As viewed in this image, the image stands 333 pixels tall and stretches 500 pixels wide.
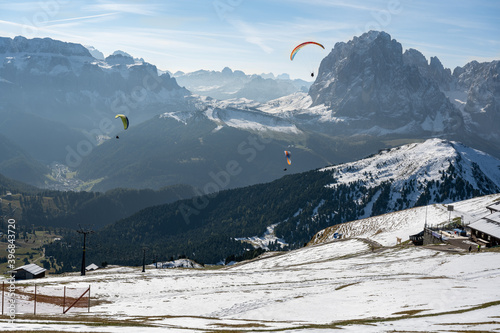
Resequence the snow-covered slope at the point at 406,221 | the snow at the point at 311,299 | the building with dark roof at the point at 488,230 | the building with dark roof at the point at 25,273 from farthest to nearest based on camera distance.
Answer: the snow-covered slope at the point at 406,221, the building with dark roof at the point at 25,273, the building with dark roof at the point at 488,230, the snow at the point at 311,299

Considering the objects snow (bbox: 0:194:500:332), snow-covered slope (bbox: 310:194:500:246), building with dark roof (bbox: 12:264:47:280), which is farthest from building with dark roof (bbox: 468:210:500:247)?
building with dark roof (bbox: 12:264:47:280)

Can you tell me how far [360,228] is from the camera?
565 feet

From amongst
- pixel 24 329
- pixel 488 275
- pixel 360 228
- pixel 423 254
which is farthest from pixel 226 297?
pixel 360 228

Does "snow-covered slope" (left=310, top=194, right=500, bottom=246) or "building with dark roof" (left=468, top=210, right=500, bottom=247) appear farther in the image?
"snow-covered slope" (left=310, top=194, right=500, bottom=246)

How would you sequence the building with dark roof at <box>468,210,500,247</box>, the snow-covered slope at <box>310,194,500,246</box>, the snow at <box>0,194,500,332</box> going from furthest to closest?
the snow-covered slope at <box>310,194,500,246</box>
the building with dark roof at <box>468,210,500,247</box>
the snow at <box>0,194,500,332</box>

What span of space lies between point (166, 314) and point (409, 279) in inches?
1609

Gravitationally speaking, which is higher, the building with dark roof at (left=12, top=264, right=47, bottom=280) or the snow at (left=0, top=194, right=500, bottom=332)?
the snow at (left=0, top=194, right=500, bottom=332)

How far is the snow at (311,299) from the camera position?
42.5 m

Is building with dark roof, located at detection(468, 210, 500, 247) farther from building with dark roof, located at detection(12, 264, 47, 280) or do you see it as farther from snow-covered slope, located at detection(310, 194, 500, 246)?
building with dark roof, located at detection(12, 264, 47, 280)

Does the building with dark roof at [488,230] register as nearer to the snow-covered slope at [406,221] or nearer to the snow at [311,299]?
the snow at [311,299]

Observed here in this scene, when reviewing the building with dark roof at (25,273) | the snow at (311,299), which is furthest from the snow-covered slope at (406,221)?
the building with dark roof at (25,273)

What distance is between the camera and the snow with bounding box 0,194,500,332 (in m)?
42.5

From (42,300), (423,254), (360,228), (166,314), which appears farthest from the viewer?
(360,228)

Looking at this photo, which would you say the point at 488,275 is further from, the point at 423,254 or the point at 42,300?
the point at 42,300
